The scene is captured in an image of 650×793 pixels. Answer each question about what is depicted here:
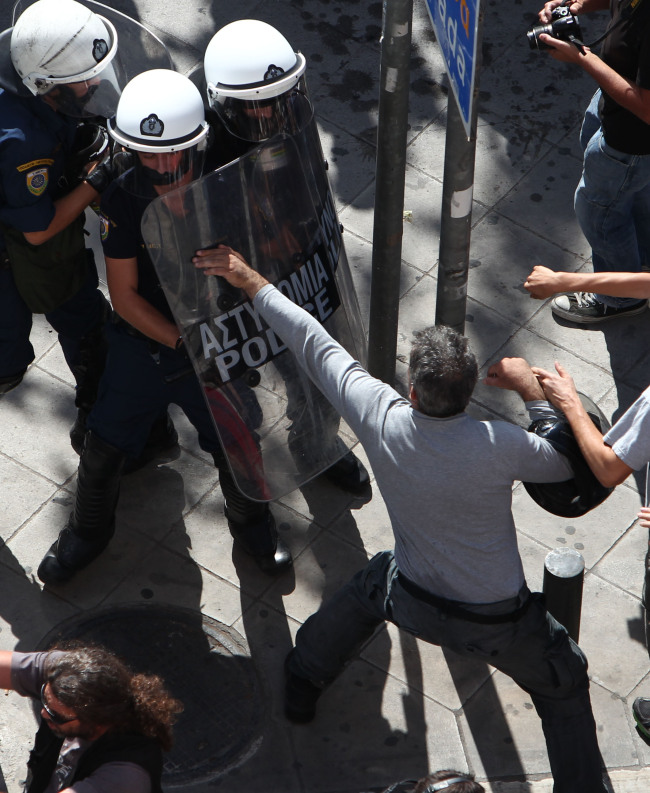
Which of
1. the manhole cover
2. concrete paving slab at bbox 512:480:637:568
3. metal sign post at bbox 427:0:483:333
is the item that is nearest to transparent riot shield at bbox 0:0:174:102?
metal sign post at bbox 427:0:483:333

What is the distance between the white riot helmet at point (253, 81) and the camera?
3676 mm

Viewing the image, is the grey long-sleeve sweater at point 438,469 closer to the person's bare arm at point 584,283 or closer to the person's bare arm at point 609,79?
the person's bare arm at point 584,283

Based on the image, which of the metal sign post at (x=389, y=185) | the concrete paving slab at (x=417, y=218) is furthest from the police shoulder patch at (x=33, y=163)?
the concrete paving slab at (x=417, y=218)

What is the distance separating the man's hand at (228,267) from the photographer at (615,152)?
4.83 feet

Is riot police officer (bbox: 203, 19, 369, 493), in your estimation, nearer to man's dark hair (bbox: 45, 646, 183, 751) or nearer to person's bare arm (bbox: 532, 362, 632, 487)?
person's bare arm (bbox: 532, 362, 632, 487)

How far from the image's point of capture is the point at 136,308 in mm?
3906

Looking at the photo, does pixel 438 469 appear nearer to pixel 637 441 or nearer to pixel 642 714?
pixel 637 441

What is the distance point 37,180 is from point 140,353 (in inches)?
27.7

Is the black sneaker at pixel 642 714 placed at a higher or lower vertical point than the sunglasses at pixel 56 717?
lower

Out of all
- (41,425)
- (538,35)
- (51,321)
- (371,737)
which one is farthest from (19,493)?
(538,35)

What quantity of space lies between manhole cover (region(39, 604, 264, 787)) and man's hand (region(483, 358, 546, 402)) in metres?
1.58

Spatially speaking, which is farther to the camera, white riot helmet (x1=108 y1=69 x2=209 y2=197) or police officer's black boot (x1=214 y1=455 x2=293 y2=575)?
police officer's black boot (x1=214 y1=455 x2=293 y2=575)

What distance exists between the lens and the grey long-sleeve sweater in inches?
126

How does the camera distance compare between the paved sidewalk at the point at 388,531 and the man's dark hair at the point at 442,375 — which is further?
the paved sidewalk at the point at 388,531
